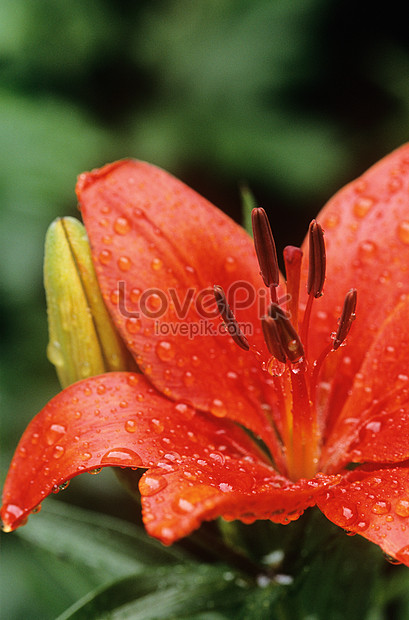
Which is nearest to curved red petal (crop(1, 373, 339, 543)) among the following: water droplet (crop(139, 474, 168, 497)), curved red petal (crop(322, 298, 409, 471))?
water droplet (crop(139, 474, 168, 497))

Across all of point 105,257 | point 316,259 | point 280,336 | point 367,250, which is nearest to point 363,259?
point 367,250

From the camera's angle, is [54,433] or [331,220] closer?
[54,433]

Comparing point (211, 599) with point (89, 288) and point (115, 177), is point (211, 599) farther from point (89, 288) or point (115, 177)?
point (115, 177)

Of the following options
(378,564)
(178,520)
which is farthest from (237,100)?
(178,520)

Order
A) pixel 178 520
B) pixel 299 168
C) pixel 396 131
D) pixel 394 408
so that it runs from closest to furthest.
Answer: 1. pixel 178 520
2. pixel 394 408
3. pixel 299 168
4. pixel 396 131

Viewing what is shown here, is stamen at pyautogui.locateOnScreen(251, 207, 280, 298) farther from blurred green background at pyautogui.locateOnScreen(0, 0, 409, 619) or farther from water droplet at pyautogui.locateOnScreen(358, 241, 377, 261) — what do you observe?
blurred green background at pyautogui.locateOnScreen(0, 0, 409, 619)

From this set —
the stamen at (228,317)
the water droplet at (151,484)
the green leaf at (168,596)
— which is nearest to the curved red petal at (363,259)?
the stamen at (228,317)

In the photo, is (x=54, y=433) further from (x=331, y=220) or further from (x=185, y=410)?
(x=331, y=220)

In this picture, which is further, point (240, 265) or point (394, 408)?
point (240, 265)
